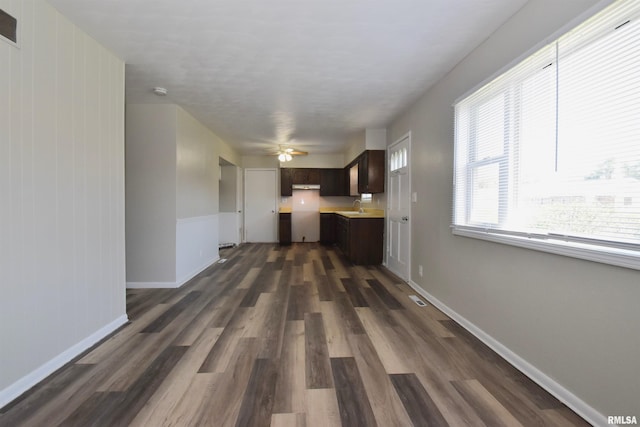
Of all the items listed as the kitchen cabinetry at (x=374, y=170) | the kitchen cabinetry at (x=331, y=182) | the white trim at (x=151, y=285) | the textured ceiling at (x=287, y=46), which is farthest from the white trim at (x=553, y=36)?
the kitchen cabinetry at (x=331, y=182)

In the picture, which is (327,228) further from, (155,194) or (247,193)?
(155,194)

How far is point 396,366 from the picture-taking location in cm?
187

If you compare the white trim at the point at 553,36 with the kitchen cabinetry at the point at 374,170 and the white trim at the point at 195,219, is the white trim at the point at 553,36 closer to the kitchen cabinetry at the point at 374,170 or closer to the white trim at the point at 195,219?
the kitchen cabinetry at the point at 374,170

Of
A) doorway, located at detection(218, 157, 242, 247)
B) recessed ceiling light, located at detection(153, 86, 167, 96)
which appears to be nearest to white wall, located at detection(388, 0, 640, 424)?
recessed ceiling light, located at detection(153, 86, 167, 96)

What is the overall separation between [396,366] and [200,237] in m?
3.69

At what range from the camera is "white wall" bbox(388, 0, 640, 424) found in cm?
129

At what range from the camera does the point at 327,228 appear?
7.63 metres

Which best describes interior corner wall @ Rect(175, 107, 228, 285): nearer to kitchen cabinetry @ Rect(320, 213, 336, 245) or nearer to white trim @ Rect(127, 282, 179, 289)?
white trim @ Rect(127, 282, 179, 289)

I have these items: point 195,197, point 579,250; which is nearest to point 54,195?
point 195,197

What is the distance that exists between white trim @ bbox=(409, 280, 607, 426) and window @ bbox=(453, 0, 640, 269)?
786mm

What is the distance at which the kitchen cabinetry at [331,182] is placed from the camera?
754 cm

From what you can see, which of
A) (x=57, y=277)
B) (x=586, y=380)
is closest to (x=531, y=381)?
(x=586, y=380)

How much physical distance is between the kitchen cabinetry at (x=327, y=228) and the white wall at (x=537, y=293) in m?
4.56

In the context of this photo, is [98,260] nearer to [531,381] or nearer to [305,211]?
[531,381]
